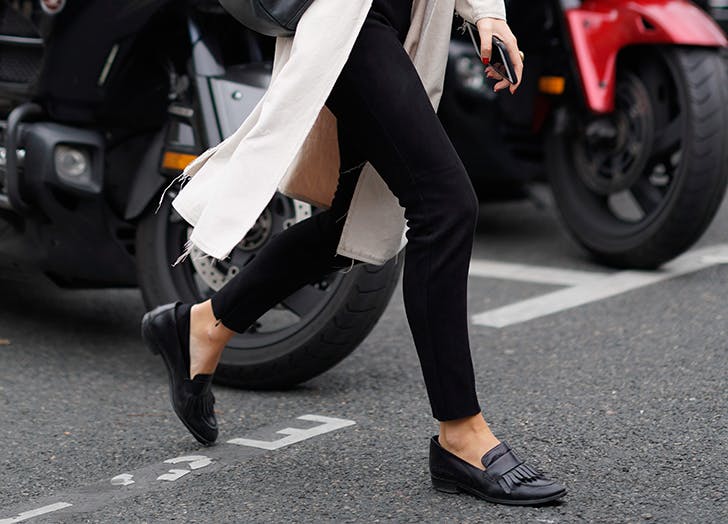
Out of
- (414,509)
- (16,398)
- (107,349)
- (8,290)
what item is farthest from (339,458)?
(8,290)

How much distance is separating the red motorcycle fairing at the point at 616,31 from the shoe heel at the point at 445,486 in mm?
2767

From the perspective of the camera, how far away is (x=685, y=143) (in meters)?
5.34

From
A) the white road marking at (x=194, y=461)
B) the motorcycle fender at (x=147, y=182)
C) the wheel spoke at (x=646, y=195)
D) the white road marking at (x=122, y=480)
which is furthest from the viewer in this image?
the wheel spoke at (x=646, y=195)

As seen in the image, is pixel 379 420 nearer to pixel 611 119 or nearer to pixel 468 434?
pixel 468 434

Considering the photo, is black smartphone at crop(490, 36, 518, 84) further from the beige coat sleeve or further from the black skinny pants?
the black skinny pants

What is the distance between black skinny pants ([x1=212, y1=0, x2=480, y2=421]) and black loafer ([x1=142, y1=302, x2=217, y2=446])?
2.23 ft

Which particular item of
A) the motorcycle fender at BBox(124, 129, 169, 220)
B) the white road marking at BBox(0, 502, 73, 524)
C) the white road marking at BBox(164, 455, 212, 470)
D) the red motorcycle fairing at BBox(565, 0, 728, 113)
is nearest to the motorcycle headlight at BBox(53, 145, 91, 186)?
the motorcycle fender at BBox(124, 129, 169, 220)

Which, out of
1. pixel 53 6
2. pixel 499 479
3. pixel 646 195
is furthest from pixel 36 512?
pixel 646 195

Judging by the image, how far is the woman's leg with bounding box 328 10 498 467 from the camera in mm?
2951

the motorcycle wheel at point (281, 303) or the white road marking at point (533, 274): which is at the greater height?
the motorcycle wheel at point (281, 303)

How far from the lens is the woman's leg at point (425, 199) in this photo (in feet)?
9.68

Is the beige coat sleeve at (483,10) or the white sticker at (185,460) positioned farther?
the white sticker at (185,460)

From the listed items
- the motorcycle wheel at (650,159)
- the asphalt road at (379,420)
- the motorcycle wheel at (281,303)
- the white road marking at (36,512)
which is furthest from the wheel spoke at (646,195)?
the white road marking at (36,512)

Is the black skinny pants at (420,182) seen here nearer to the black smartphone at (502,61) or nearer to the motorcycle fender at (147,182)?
the black smartphone at (502,61)
